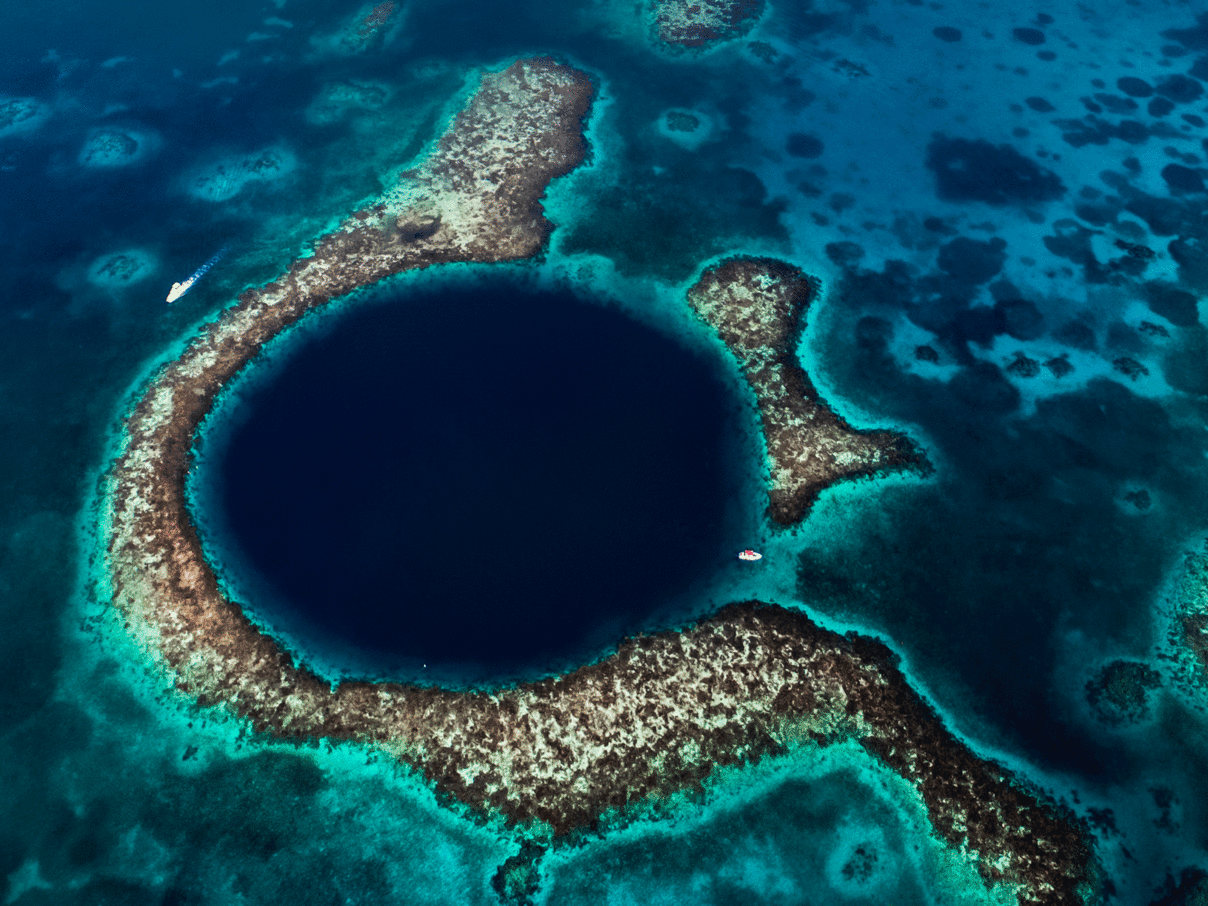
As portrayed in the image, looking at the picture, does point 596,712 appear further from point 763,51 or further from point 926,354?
point 763,51

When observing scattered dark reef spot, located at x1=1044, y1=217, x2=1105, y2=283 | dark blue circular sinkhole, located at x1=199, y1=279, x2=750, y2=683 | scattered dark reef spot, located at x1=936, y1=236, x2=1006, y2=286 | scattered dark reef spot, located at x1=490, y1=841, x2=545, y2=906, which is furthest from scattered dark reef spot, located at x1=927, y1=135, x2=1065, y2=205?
scattered dark reef spot, located at x1=490, y1=841, x2=545, y2=906

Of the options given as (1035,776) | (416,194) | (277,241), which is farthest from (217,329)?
(1035,776)

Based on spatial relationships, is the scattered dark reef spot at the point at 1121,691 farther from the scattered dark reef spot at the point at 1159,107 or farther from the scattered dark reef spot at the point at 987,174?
the scattered dark reef spot at the point at 1159,107

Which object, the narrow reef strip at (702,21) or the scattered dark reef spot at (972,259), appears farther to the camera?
the narrow reef strip at (702,21)

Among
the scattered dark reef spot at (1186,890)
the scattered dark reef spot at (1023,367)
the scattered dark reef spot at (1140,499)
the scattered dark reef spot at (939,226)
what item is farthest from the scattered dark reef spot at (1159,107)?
the scattered dark reef spot at (1186,890)

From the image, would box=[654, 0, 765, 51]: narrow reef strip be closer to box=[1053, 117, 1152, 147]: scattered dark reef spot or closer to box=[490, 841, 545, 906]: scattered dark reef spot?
box=[1053, 117, 1152, 147]: scattered dark reef spot
